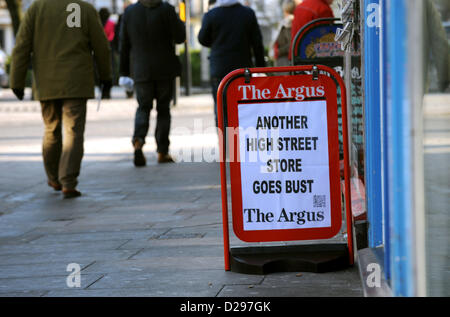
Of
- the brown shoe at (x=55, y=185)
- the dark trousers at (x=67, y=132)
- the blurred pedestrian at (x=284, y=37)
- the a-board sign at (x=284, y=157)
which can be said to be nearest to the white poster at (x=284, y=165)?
the a-board sign at (x=284, y=157)

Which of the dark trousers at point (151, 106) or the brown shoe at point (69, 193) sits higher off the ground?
the dark trousers at point (151, 106)

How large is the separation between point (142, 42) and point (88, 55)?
5.95 feet

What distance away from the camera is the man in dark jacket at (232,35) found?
984 cm

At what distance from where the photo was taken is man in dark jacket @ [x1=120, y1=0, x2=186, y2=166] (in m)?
9.77

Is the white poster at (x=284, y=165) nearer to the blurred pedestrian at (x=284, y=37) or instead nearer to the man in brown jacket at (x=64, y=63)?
the man in brown jacket at (x=64, y=63)

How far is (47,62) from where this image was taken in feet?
26.3

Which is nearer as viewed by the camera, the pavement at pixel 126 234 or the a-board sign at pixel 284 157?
the pavement at pixel 126 234

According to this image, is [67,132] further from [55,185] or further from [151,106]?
[151,106]

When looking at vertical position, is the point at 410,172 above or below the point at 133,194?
above

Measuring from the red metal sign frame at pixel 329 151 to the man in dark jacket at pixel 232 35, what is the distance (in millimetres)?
5122

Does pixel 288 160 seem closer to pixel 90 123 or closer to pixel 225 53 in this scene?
pixel 225 53

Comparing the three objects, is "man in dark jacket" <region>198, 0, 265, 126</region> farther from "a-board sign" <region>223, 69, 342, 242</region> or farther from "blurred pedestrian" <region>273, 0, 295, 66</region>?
"a-board sign" <region>223, 69, 342, 242</region>

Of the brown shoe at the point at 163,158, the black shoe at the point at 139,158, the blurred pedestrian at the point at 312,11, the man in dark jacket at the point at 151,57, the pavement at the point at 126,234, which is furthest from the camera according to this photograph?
the brown shoe at the point at 163,158

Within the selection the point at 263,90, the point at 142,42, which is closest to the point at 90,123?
the point at 142,42
